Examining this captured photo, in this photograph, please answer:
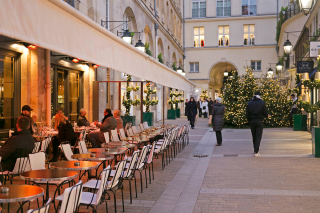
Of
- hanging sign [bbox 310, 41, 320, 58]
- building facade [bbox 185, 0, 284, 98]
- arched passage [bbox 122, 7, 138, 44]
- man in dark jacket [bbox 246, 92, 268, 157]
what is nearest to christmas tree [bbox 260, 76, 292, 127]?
arched passage [bbox 122, 7, 138, 44]

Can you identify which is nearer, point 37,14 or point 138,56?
point 37,14

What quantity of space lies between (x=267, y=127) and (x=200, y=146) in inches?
400

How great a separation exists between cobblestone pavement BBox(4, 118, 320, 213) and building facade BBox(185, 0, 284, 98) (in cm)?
3641

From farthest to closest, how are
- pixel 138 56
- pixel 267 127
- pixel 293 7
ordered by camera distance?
pixel 293 7, pixel 267 127, pixel 138 56

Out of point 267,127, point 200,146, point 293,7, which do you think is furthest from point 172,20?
point 200,146

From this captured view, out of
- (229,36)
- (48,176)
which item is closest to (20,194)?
(48,176)

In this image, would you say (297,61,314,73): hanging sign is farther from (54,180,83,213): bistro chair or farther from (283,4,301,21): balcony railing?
(54,180,83,213): bistro chair

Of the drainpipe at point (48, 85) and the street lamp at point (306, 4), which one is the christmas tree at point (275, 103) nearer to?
the drainpipe at point (48, 85)

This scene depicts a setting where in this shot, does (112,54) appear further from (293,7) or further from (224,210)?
(293,7)

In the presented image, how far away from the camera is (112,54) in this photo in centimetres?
638

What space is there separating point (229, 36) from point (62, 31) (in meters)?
44.8

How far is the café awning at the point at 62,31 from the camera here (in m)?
3.88

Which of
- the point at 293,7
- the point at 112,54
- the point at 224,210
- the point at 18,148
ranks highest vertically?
the point at 293,7

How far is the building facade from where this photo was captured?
46.6m
